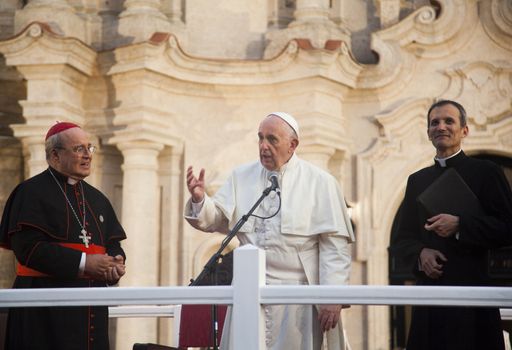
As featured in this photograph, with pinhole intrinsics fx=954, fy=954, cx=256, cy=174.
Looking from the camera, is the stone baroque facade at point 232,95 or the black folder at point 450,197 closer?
the black folder at point 450,197

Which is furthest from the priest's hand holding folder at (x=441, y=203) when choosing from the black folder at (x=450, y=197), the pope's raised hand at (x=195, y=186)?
the pope's raised hand at (x=195, y=186)

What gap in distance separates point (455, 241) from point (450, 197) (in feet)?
0.77

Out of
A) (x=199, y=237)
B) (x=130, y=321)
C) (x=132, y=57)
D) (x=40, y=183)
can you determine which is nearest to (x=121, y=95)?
(x=132, y=57)

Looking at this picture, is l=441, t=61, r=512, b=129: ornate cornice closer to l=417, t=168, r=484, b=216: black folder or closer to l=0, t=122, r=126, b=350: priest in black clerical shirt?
l=417, t=168, r=484, b=216: black folder

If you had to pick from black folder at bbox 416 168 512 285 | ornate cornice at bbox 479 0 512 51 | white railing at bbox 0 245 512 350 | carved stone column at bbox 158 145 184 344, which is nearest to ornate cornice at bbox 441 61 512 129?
ornate cornice at bbox 479 0 512 51

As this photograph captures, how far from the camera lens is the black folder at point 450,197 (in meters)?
4.99

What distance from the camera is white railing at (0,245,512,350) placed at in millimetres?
3938

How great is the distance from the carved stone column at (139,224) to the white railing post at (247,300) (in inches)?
301

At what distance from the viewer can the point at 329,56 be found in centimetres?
A: 1193

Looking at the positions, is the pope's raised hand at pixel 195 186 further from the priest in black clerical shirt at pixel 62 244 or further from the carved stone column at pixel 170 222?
the carved stone column at pixel 170 222

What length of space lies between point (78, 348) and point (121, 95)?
7.34 metres

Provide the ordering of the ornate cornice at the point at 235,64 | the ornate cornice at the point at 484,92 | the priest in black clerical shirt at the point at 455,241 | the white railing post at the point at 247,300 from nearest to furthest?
the white railing post at the point at 247,300
the priest in black clerical shirt at the point at 455,241
the ornate cornice at the point at 235,64
the ornate cornice at the point at 484,92

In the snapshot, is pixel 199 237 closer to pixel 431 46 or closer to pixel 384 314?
pixel 384 314

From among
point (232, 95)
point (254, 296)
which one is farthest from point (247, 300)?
point (232, 95)
